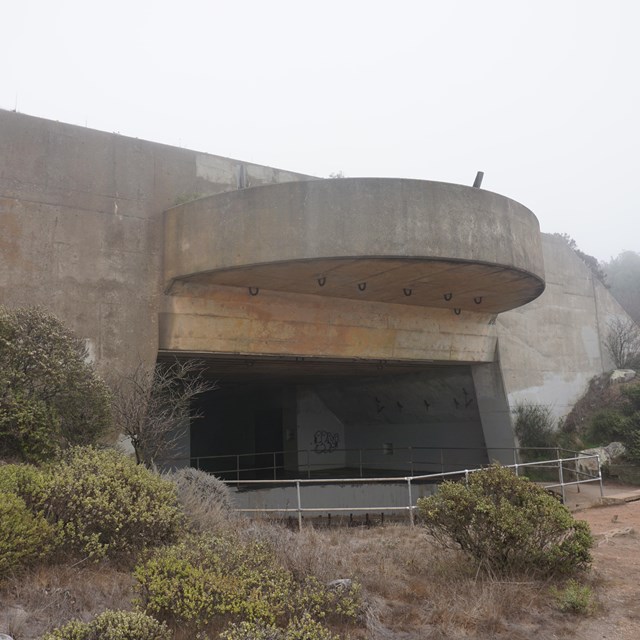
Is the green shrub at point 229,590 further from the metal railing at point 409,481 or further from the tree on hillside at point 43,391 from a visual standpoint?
the tree on hillside at point 43,391

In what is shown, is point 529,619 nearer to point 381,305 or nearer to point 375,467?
point 381,305

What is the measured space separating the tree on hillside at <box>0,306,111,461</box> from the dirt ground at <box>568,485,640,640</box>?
7.03 m

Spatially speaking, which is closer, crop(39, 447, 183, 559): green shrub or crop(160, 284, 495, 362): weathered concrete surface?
crop(39, 447, 183, 559): green shrub

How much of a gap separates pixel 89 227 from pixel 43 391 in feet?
14.5

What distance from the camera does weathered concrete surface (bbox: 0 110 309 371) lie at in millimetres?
11789

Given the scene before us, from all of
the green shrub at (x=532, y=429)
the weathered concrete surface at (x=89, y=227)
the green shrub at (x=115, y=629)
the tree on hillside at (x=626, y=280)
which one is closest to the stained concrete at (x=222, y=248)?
the weathered concrete surface at (x=89, y=227)

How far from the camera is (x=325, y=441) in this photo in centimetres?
2564

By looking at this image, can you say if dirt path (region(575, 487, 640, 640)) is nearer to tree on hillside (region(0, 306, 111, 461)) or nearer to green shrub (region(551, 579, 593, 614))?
green shrub (region(551, 579, 593, 614))

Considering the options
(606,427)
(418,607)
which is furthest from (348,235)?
(606,427)

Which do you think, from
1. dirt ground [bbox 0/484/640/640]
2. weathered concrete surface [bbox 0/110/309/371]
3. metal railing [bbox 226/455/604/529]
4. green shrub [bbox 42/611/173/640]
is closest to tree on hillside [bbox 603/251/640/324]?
metal railing [bbox 226/455/604/529]

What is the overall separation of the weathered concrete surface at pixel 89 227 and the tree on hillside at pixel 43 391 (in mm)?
1843

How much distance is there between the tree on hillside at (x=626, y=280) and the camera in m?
44.3

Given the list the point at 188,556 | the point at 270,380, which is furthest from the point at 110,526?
the point at 270,380

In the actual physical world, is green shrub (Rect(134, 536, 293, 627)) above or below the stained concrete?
below
